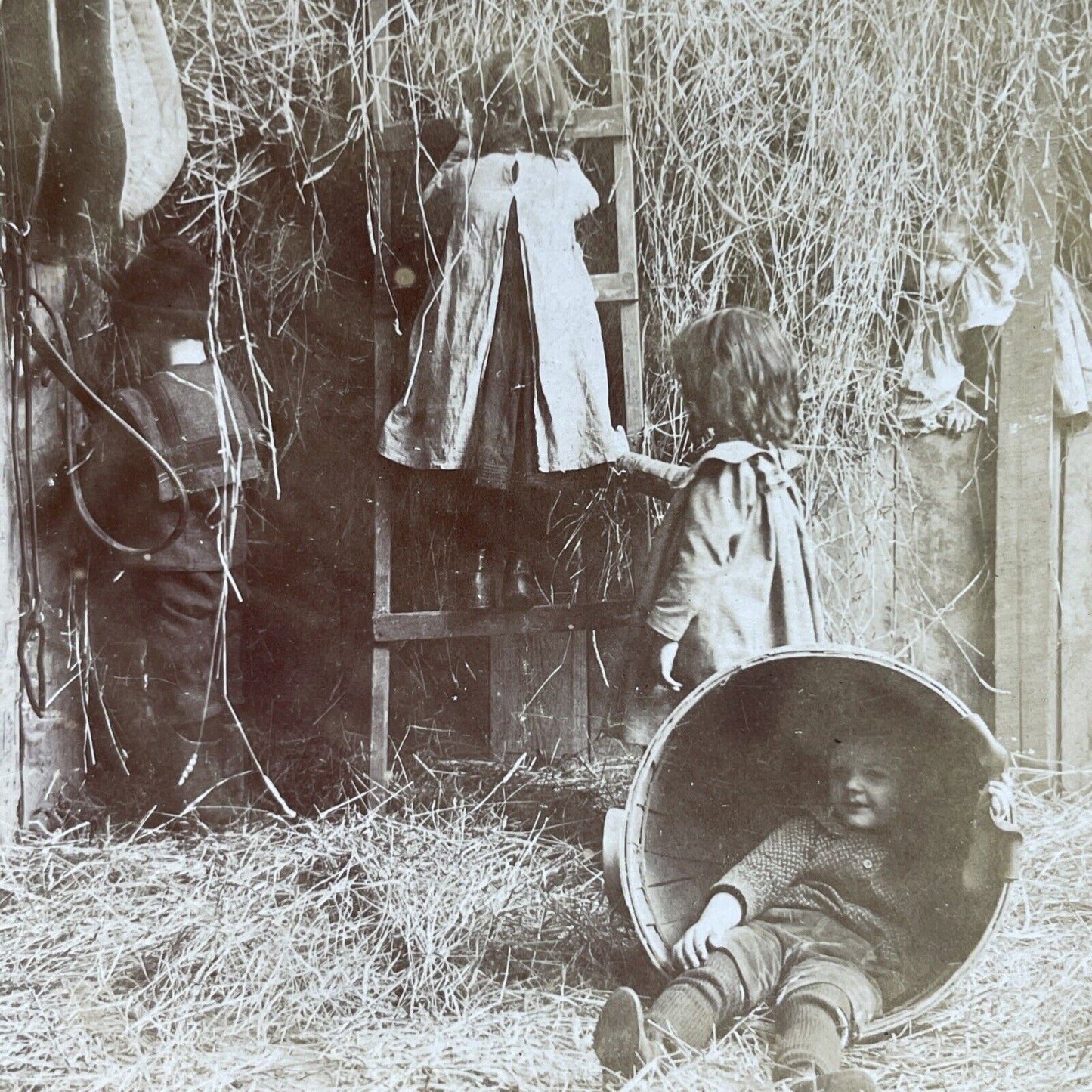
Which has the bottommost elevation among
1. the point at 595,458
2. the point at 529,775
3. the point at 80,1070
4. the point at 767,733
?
the point at 80,1070

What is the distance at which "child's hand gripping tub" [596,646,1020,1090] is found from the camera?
173 centimetres

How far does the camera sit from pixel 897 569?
2277 mm

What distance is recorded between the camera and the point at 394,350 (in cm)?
219

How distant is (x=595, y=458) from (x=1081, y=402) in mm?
1014

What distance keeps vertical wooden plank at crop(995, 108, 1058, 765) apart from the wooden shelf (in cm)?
80

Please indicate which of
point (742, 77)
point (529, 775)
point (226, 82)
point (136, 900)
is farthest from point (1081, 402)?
point (136, 900)

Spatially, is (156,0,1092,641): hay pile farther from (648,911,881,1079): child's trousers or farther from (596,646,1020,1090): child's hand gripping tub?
(648,911,881,1079): child's trousers

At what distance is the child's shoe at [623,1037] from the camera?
1673 millimetres

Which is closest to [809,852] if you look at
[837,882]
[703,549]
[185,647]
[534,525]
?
[837,882]

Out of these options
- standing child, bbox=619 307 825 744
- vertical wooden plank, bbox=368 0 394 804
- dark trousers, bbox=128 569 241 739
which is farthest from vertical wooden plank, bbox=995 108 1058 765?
dark trousers, bbox=128 569 241 739

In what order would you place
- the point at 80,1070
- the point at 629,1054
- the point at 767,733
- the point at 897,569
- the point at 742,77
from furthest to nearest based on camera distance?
1. the point at 897,569
2. the point at 742,77
3. the point at 767,733
4. the point at 80,1070
5. the point at 629,1054

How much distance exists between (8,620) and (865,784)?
175cm

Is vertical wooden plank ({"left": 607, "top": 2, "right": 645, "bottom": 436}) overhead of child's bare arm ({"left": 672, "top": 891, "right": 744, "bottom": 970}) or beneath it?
overhead

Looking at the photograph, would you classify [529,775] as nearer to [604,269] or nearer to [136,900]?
[136,900]
